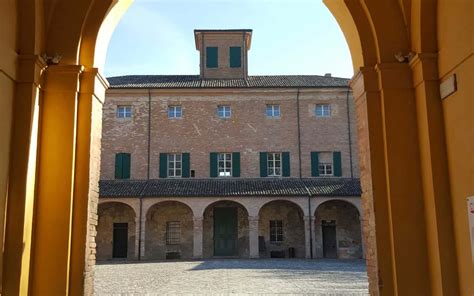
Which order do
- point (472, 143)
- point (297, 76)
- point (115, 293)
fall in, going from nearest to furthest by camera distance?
point (472, 143)
point (115, 293)
point (297, 76)

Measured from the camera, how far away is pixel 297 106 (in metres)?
30.3

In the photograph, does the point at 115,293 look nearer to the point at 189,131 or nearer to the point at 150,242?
the point at 150,242

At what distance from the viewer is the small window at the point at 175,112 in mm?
30141

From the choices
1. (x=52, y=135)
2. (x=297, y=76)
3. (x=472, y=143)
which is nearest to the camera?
(x=472, y=143)

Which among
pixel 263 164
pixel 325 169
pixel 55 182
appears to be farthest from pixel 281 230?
pixel 55 182

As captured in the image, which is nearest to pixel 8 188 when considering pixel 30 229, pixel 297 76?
pixel 30 229

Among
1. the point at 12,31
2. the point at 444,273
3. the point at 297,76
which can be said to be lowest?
the point at 444,273

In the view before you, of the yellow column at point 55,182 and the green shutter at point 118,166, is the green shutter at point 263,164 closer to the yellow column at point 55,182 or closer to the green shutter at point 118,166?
the green shutter at point 118,166

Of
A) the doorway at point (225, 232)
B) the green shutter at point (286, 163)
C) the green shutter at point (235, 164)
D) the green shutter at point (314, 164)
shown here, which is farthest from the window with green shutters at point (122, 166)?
the green shutter at point (314, 164)

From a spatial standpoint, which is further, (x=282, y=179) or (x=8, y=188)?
(x=282, y=179)

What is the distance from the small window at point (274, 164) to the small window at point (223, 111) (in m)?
3.60

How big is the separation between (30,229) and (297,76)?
29428mm

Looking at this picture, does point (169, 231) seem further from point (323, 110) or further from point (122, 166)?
point (323, 110)

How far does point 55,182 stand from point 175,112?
24.5m
